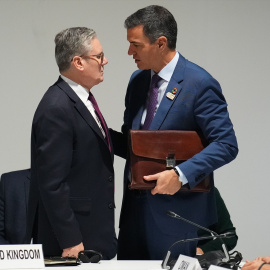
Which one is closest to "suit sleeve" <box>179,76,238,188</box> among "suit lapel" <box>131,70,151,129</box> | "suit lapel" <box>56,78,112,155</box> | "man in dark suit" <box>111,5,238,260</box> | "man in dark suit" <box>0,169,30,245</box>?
"man in dark suit" <box>111,5,238,260</box>

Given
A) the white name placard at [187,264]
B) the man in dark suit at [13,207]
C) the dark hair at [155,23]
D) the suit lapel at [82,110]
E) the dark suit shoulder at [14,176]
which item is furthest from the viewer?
the dark suit shoulder at [14,176]

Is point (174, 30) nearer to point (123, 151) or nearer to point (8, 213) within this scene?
point (123, 151)

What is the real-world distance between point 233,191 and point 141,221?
1744 millimetres

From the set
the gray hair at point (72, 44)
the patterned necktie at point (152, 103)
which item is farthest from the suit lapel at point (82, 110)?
the patterned necktie at point (152, 103)

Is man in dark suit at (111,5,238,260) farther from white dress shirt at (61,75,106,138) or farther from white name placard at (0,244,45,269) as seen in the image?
white name placard at (0,244,45,269)

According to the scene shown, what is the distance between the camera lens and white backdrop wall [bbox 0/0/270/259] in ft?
14.9

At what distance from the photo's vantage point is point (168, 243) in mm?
3150

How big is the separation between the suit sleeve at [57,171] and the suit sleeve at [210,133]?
0.46m

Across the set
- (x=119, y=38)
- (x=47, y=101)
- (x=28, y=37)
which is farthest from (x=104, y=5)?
(x=47, y=101)

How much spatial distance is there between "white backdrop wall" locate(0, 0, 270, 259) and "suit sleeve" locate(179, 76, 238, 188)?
162 centimetres

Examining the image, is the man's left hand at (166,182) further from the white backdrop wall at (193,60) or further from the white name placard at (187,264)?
the white backdrop wall at (193,60)

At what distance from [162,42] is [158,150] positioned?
45 centimetres

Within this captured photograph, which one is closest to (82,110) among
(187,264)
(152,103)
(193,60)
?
(152,103)

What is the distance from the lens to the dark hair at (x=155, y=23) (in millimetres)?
3119
